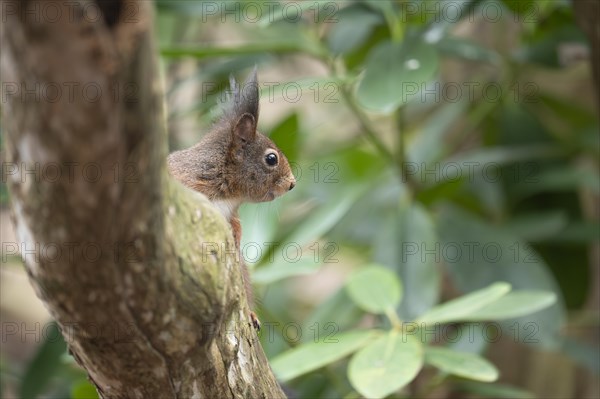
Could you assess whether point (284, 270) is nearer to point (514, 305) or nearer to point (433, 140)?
point (514, 305)

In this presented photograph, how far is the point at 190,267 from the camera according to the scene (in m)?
1.22

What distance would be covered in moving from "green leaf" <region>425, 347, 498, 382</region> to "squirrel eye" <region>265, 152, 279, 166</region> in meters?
0.71

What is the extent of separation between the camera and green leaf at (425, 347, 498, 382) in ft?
7.00

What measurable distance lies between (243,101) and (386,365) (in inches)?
32.9

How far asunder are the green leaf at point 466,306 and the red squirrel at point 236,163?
512 millimetres

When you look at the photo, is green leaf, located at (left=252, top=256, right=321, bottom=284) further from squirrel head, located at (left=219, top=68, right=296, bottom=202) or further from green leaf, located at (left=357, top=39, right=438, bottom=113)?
green leaf, located at (left=357, top=39, right=438, bottom=113)

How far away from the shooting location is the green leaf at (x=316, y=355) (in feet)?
7.10

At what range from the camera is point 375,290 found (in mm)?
2404

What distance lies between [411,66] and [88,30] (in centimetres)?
187

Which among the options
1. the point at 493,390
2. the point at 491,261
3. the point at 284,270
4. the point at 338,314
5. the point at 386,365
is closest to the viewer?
the point at 386,365

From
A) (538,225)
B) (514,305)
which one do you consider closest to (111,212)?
(514,305)

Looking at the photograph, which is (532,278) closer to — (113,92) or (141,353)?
(141,353)

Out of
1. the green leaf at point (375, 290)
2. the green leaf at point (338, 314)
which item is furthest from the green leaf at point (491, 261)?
the green leaf at point (375, 290)

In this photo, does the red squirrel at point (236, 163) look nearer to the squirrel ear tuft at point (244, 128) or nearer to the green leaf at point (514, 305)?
the squirrel ear tuft at point (244, 128)
